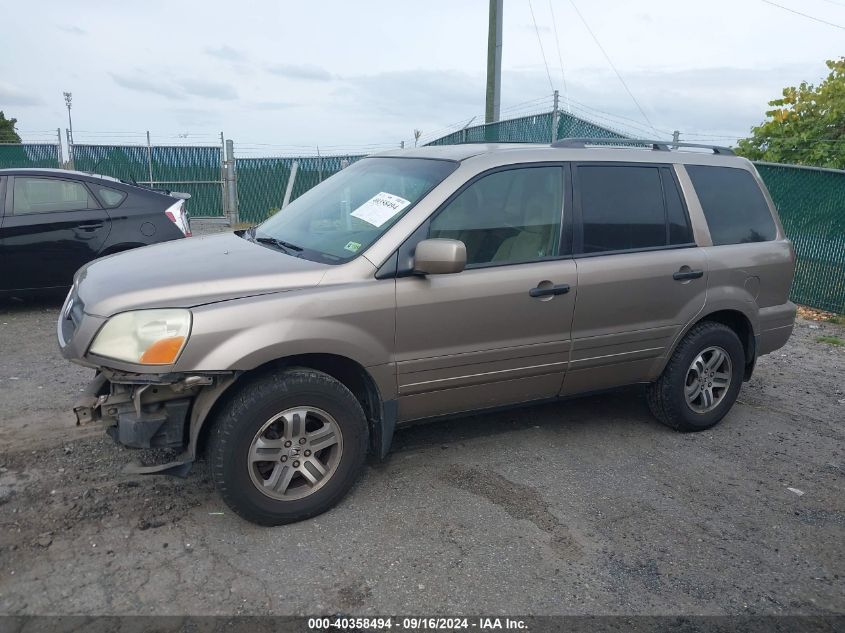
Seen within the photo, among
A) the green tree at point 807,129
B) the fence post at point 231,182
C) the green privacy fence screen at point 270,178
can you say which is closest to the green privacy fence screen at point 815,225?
the green tree at point 807,129

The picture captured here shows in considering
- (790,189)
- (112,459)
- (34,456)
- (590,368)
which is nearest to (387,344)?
(590,368)

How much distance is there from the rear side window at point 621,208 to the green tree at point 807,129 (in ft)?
26.3

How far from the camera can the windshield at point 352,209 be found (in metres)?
3.77

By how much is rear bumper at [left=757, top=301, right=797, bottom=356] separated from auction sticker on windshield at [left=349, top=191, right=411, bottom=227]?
2805 millimetres

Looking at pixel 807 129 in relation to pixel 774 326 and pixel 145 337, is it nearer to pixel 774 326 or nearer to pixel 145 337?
pixel 774 326

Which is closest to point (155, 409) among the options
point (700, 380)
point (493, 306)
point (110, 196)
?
point (493, 306)

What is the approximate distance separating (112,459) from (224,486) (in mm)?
1183

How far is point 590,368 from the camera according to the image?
4324 millimetres

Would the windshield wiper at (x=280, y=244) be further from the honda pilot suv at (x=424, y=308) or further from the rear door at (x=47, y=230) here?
the rear door at (x=47, y=230)

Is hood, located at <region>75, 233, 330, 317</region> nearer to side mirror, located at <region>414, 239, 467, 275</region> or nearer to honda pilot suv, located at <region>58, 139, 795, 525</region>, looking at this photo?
honda pilot suv, located at <region>58, 139, 795, 525</region>

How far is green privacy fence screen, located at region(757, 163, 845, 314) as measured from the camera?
8648mm

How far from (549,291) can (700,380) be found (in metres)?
1.56

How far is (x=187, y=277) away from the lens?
3.39 m

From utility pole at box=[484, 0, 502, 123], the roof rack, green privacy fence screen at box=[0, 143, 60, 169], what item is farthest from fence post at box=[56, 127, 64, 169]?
the roof rack
